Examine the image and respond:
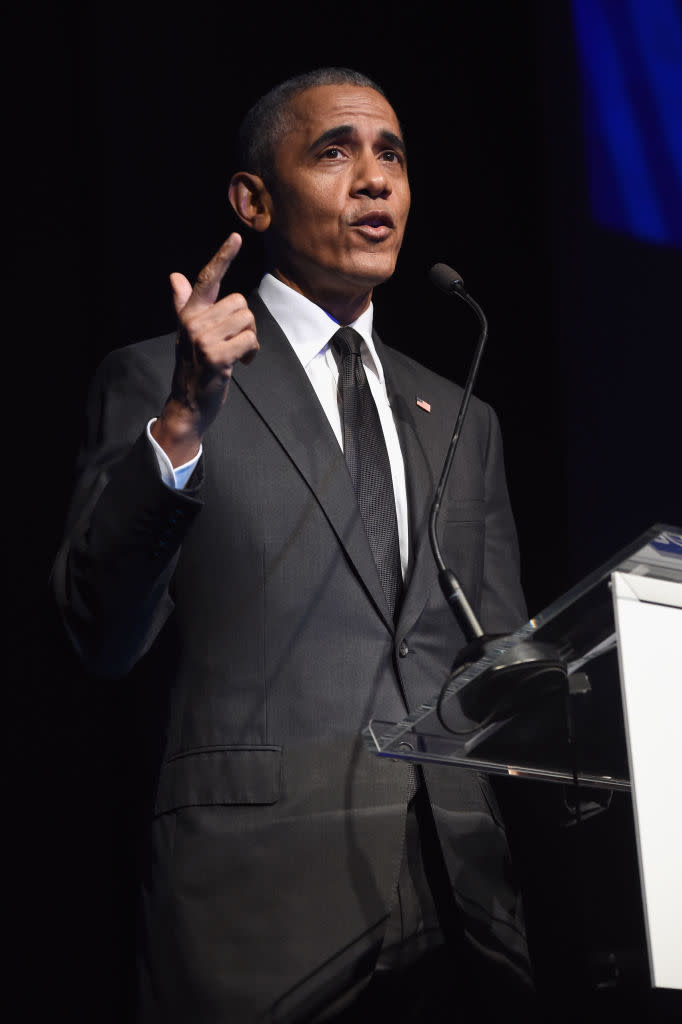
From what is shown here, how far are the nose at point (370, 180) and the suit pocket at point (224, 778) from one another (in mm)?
965

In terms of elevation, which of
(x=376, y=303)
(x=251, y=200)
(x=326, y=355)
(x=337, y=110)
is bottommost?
(x=326, y=355)

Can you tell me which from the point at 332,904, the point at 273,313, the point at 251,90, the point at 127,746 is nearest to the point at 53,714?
the point at 127,746

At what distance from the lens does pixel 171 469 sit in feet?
4.49

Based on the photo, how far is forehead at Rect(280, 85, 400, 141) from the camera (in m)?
2.01

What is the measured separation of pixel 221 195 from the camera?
8.54ft

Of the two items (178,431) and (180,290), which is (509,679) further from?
(180,290)

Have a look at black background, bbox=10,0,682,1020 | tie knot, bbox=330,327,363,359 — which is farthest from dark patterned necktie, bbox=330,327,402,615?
black background, bbox=10,0,682,1020

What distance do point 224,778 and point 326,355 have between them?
724 mm

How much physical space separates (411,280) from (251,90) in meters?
0.58

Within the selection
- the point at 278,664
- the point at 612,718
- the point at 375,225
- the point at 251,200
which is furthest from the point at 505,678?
the point at 251,200

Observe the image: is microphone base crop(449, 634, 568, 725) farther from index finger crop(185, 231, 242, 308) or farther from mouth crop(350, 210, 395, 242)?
mouth crop(350, 210, 395, 242)

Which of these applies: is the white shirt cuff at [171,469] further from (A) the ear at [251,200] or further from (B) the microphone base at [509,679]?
(A) the ear at [251,200]

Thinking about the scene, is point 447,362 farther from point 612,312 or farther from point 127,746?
point 127,746

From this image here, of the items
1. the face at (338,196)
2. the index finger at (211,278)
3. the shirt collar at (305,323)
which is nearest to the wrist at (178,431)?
the index finger at (211,278)
